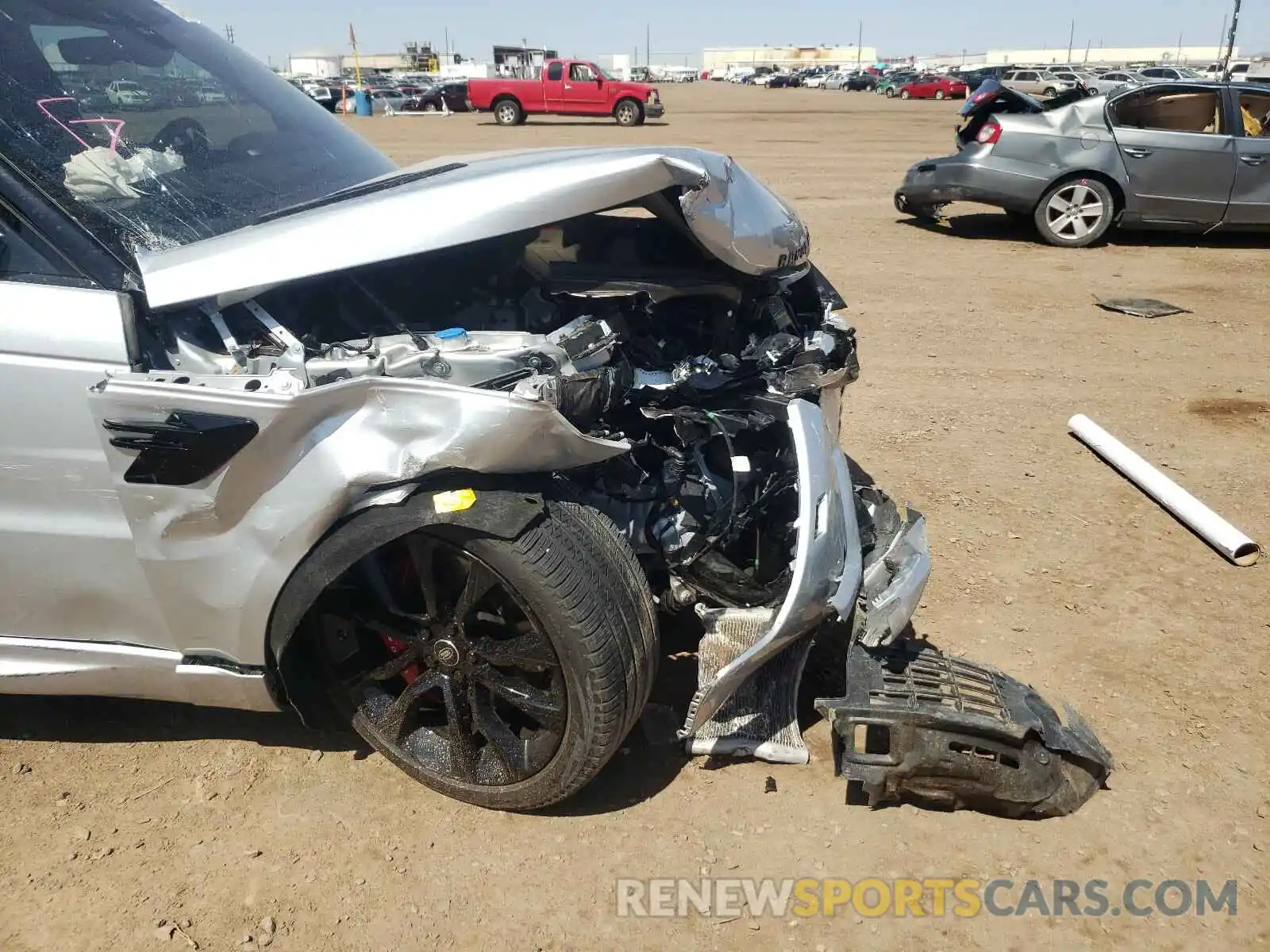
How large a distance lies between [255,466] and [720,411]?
1293 mm

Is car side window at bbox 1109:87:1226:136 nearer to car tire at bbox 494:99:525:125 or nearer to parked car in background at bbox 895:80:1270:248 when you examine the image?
parked car in background at bbox 895:80:1270:248

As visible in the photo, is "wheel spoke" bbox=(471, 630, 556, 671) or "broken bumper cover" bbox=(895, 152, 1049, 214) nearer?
"wheel spoke" bbox=(471, 630, 556, 671)

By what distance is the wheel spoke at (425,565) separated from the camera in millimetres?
2285

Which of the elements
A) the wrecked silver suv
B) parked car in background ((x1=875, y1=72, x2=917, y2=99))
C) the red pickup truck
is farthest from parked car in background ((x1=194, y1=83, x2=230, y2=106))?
parked car in background ((x1=875, y1=72, x2=917, y2=99))

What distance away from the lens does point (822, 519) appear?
243cm

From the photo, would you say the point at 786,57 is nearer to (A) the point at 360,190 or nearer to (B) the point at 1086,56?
(B) the point at 1086,56

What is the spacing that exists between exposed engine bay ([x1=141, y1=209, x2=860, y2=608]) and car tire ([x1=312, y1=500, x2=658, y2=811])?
1.20 ft

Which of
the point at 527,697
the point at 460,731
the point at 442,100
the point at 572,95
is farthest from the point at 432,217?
the point at 442,100

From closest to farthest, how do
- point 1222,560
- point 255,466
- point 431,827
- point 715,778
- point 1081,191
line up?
point 255,466, point 431,827, point 715,778, point 1222,560, point 1081,191

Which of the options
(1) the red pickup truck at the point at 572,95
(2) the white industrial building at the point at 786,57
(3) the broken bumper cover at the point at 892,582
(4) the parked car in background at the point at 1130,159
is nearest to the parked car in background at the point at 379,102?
(1) the red pickup truck at the point at 572,95

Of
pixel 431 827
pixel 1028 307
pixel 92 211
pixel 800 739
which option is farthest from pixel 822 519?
pixel 1028 307

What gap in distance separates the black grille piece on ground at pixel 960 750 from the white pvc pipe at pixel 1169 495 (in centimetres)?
167

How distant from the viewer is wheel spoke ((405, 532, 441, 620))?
2285 mm

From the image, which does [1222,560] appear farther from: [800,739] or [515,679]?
[515,679]
